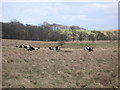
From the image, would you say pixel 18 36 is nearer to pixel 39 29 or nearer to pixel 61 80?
pixel 39 29

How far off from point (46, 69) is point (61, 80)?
2391 millimetres

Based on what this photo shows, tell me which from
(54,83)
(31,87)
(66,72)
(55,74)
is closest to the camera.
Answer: (31,87)

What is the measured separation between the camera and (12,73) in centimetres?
1072

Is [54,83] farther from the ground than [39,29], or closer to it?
closer to it

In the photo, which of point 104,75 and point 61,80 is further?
point 104,75

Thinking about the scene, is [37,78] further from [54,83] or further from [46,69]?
[46,69]

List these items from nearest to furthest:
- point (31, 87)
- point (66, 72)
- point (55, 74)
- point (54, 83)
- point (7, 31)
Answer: point (31, 87) → point (54, 83) → point (55, 74) → point (66, 72) → point (7, 31)

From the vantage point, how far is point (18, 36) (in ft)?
272

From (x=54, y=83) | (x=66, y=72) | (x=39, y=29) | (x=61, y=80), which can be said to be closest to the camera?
(x=54, y=83)

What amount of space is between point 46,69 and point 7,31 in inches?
2778

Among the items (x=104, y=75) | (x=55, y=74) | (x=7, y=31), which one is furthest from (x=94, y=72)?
(x=7, y=31)

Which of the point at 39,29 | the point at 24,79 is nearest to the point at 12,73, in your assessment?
the point at 24,79

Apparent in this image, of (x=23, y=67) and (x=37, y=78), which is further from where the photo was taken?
(x=23, y=67)

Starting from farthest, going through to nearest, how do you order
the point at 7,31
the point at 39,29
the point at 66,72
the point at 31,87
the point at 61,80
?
1. the point at 39,29
2. the point at 7,31
3. the point at 66,72
4. the point at 61,80
5. the point at 31,87
